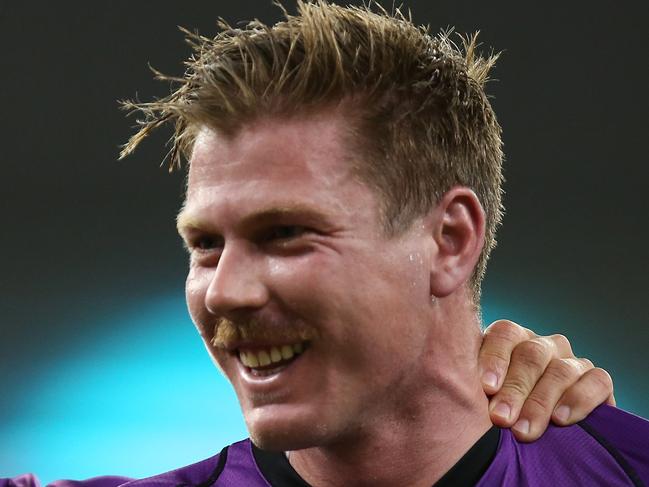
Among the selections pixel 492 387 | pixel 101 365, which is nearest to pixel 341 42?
pixel 492 387

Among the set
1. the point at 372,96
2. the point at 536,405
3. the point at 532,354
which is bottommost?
the point at 536,405

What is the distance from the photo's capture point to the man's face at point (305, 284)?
1358 millimetres

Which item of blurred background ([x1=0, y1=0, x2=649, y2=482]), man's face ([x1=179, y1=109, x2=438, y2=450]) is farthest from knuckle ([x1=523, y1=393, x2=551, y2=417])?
blurred background ([x1=0, y1=0, x2=649, y2=482])

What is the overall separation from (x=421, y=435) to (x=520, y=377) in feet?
0.91

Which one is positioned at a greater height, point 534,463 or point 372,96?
point 372,96

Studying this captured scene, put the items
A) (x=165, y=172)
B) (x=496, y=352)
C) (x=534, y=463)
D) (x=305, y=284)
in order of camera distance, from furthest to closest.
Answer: (x=165, y=172) → (x=496, y=352) → (x=534, y=463) → (x=305, y=284)

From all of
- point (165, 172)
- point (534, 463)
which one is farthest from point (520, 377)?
point (165, 172)

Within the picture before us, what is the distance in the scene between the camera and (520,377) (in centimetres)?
172

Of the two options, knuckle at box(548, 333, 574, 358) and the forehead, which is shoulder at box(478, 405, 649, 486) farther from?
the forehead

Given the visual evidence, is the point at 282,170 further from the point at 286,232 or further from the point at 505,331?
the point at 505,331

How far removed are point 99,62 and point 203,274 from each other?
357 cm

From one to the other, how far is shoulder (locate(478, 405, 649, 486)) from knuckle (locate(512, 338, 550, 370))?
0.13 meters

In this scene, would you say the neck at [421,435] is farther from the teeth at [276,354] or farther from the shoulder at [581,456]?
the teeth at [276,354]

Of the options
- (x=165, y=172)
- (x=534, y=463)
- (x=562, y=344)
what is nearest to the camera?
(x=534, y=463)
